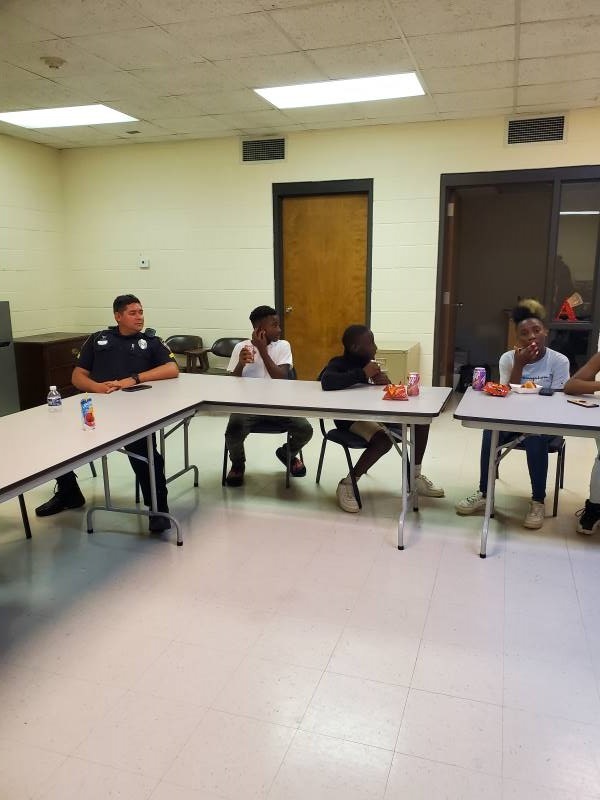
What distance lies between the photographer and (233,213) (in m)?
6.00

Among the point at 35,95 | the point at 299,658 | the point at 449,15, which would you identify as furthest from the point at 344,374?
the point at 35,95

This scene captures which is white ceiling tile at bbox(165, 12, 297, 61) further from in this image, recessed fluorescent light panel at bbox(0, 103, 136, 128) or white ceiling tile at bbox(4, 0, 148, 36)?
recessed fluorescent light panel at bbox(0, 103, 136, 128)

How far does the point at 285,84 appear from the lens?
4.24 metres

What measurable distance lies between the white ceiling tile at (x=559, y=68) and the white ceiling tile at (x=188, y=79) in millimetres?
1971

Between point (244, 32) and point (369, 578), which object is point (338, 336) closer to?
point (244, 32)

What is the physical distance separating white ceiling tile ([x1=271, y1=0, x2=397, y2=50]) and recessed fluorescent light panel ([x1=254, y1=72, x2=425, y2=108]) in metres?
0.72

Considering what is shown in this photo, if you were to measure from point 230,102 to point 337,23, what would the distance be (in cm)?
168

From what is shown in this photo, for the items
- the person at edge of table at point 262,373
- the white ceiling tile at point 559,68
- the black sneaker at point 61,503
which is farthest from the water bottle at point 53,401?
the white ceiling tile at point 559,68

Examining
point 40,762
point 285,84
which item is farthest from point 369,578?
point 285,84

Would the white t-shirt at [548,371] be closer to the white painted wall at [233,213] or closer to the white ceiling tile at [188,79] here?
the white painted wall at [233,213]

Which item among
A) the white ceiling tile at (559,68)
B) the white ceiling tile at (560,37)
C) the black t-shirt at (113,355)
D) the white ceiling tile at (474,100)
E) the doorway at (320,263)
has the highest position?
the white ceiling tile at (474,100)

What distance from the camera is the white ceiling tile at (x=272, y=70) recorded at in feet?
12.3

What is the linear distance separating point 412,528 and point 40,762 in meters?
2.05

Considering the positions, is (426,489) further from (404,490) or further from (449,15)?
(449,15)
